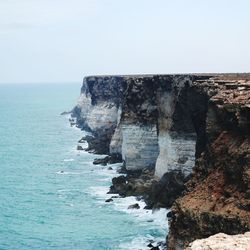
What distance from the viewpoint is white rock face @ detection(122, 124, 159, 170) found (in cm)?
5997

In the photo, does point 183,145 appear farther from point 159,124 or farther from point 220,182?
point 220,182

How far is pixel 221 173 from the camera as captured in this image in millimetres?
27844

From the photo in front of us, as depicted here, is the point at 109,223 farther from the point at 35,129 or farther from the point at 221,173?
the point at 35,129

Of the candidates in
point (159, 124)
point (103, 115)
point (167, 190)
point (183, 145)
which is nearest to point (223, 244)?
point (183, 145)

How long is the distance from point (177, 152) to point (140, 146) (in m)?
12.0

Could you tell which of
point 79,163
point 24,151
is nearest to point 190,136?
point 79,163

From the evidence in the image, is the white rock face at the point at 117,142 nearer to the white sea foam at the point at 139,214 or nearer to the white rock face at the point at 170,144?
the white sea foam at the point at 139,214

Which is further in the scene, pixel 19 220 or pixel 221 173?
pixel 19 220

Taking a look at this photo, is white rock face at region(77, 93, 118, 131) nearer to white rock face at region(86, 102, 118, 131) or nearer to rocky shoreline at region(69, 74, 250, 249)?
white rock face at region(86, 102, 118, 131)

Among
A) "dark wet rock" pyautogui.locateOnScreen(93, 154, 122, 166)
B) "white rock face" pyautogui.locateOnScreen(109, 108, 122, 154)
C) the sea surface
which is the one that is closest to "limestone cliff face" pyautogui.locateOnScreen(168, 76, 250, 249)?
the sea surface

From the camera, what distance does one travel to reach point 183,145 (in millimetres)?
48969

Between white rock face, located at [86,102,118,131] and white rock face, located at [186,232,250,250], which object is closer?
white rock face, located at [186,232,250,250]

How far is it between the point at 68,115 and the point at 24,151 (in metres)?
68.3

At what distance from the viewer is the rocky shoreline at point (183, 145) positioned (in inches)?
1039
